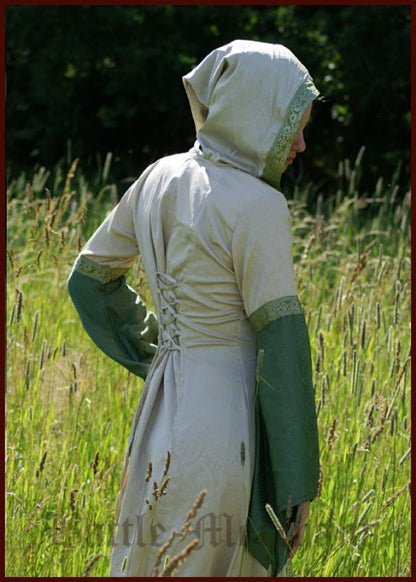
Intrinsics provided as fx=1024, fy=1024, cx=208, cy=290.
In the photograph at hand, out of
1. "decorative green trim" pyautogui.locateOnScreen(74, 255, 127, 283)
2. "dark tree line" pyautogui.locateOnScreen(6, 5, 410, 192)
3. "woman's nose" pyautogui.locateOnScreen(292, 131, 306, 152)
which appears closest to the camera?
"woman's nose" pyautogui.locateOnScreen(292, 131, 306, 152)

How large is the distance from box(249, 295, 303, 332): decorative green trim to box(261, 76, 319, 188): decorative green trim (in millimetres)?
287

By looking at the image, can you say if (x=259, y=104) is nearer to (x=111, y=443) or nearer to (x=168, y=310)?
(x=168, y=310)

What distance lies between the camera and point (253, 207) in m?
2.25

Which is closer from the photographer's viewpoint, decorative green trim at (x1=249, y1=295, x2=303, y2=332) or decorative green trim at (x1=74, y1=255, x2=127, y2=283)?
decorative green trim at (x1=249, y1=295, x2=303, y2=332)

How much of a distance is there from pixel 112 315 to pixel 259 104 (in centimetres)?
76

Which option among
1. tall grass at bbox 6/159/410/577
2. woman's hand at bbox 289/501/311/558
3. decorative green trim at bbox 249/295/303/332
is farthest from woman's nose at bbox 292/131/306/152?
woman's hand at bbox 289/501/311/558

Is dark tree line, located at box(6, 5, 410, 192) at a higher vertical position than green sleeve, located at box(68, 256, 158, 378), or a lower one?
lower

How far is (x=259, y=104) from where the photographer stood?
7.64 feet

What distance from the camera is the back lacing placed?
7.93ft

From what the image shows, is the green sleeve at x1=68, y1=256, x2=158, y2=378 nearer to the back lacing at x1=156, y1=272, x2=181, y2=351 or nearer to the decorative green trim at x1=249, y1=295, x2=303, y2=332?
the back lacing at x1=156, y1=272, x2=181, y2=351

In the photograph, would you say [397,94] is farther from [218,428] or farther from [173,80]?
[218,428]

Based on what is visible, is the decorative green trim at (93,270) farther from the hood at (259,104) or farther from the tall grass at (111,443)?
the hood at (259,104)

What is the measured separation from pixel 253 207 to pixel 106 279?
636mm

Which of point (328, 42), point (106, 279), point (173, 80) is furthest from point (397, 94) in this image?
point (106, 279)
